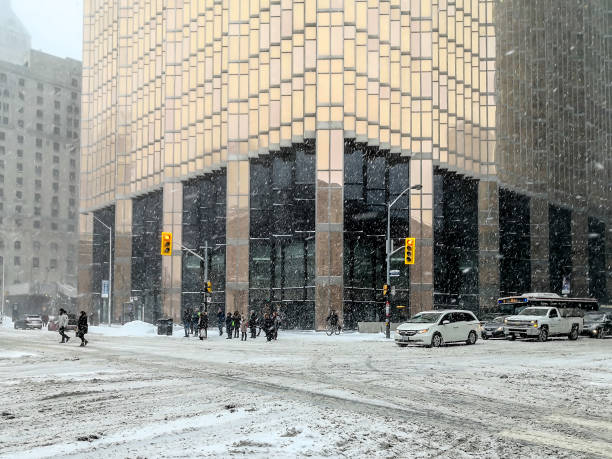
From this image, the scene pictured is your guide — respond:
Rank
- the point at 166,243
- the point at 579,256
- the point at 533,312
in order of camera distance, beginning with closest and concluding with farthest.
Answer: the point at 533,312 < the point at 166,243 < the point at 579,256

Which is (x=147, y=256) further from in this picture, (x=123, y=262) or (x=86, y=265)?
(x=86, y=265)

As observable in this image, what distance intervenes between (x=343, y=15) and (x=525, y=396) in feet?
138

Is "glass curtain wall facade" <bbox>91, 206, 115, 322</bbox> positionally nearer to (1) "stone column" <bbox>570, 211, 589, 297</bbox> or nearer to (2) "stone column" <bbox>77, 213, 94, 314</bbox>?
(2) "stone column" <bbox>77, 213, 94, 314</bbox>

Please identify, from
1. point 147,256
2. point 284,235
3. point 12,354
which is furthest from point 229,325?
point 147,256

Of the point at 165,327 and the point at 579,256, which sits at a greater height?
the point at 579,256

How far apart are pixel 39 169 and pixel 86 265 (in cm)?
7893

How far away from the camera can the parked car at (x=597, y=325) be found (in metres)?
38.9

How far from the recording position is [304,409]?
10828mm

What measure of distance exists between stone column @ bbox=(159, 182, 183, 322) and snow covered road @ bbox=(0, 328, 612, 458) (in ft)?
138

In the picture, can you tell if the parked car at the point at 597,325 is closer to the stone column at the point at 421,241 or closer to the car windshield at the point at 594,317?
the car windshield at the point at 594,317

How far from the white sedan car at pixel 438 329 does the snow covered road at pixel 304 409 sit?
27.0 ft

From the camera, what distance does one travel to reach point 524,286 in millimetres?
65312

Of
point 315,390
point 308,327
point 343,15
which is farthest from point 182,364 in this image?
point 343,15

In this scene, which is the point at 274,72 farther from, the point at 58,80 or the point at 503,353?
the point at 58,80
